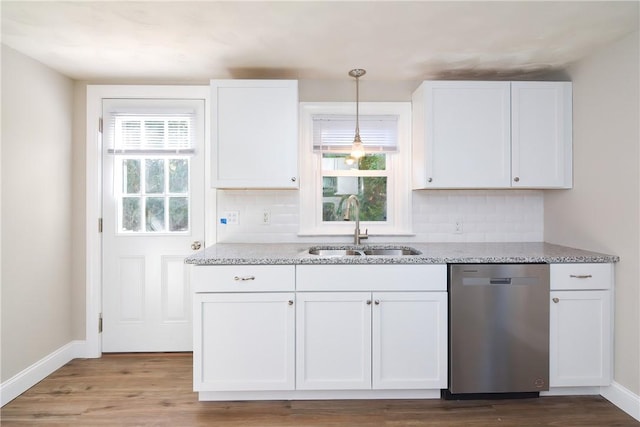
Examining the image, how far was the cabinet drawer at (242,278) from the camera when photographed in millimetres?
2139

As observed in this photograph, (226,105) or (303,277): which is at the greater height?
(226,105)

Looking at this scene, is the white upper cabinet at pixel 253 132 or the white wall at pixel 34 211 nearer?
the white wall at pixel 34 211

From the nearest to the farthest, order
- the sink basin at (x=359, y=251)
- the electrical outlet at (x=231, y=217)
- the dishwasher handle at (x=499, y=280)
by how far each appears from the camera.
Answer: the dishwasher handle at (x=499, y=280) < the sink basin at (x=359, y=251) < the electrical outlet at (x=231, y=217)

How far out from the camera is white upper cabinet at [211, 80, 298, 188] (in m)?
2.49

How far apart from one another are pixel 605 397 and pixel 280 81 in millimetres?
3039

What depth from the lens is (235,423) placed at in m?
2.00

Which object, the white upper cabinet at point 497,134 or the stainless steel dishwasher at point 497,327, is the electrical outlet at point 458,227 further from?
the stainless steel dishwasher at point 497,327

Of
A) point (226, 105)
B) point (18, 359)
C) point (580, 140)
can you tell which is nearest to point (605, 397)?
point (580, 140)

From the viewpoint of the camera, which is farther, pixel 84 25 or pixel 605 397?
pixel 605 397

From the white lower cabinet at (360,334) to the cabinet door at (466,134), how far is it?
94 centimetres

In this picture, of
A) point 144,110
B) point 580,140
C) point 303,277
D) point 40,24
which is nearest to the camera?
point 40,24

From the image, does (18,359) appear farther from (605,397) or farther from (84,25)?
(605,397)

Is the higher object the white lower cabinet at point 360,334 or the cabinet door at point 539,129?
the cabinet door at point 539,129

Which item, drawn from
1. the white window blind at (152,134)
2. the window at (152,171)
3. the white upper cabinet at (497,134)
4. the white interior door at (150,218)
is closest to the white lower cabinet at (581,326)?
the white upper cabinet at (497,134)
